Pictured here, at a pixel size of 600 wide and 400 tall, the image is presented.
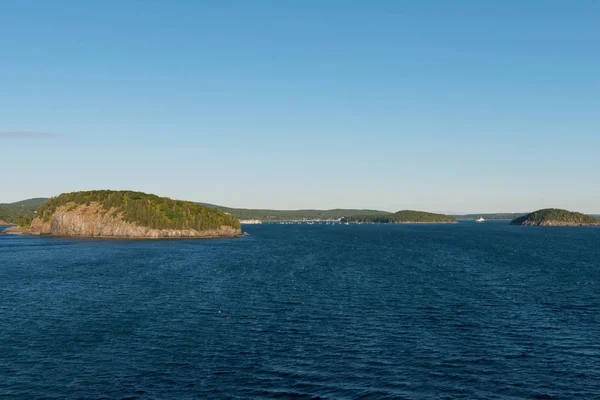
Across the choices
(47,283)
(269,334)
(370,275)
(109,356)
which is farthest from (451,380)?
(47,283)

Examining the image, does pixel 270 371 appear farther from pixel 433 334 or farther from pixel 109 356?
pixel 433 334

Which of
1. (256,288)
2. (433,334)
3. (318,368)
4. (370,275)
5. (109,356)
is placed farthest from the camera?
(370,275)

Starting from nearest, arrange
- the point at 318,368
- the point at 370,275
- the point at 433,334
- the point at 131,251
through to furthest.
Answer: the point at 318,368 → the point at 433,334 → the point at 370,275 → the point at 131,251

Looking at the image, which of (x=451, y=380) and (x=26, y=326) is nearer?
(x=451, y=380)

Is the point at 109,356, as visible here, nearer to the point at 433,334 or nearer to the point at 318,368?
the point at 318,368

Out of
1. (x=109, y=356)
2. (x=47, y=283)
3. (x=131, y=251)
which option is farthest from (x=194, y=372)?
(x=131, y=251)

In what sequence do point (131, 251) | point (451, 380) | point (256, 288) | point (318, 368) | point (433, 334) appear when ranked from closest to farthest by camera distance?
1. point (451, 380)
2. point (318, 368)
3. point (433, 334)
4. point (256, 288)
5. point (131, 251)
